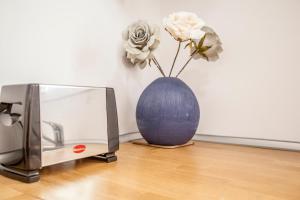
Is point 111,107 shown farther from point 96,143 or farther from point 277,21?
point 277,21

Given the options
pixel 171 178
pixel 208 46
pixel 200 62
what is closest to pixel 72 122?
pixel 171 178

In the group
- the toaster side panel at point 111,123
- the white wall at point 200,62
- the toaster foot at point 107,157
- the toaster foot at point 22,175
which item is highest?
the white wall at point 200,62

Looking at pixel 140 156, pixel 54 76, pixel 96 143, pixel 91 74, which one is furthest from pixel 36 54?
pixel 140 156

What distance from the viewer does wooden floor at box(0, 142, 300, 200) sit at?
1.45 feet

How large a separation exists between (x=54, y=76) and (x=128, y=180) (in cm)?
40

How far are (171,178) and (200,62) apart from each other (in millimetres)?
631

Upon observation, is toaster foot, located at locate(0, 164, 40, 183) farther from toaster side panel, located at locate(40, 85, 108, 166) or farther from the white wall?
the white wall

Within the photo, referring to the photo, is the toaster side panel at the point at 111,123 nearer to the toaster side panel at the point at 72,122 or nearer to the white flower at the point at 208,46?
the toaster side panel at the point at 72,122

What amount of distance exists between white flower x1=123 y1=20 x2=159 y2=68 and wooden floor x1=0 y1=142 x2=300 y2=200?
315mm

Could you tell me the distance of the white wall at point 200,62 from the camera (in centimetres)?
69

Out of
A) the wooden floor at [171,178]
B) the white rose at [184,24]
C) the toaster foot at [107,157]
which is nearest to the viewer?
the wooden floor at [171,178]

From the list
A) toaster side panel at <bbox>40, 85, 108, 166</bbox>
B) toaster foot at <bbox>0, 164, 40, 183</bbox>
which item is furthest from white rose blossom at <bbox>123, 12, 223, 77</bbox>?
toaster foot at <bbox>0, 164, 40, 183</bbox>

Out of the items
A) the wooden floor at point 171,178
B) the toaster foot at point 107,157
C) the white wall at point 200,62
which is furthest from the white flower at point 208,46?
the toaster foot at point 107,157

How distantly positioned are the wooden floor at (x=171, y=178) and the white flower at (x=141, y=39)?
315 millimetres
